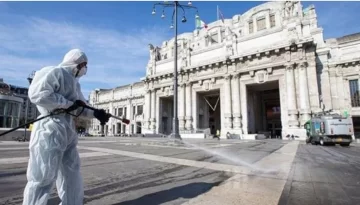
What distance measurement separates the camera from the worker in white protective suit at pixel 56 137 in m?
1.93

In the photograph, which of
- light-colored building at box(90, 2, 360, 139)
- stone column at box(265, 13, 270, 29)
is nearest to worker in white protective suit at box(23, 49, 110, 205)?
light-colored building at box(90, 2, 360, 139)

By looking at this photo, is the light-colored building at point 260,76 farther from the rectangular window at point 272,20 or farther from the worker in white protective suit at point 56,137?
the worker in white protective suit at point 56,137

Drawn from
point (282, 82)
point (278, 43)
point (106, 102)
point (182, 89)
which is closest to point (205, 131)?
point (182, 89)

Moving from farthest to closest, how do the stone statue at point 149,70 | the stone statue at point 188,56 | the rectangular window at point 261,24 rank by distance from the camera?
the stone statue at point 149,70
the stone statue at point 188,56
the rectangular window at point 261,24

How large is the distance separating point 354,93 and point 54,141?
36793 mm

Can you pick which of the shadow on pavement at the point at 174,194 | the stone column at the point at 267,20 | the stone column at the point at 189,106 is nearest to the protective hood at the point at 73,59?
the shadow on pavement at the point at 174,194

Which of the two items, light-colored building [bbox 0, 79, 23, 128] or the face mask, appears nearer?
the face mask

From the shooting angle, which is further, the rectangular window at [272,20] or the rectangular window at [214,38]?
the rectangular window at [214,38]

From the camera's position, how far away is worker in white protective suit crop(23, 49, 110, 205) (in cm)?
193

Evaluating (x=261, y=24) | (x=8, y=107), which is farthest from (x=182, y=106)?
(x=8, y=107)

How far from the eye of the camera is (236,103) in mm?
33438

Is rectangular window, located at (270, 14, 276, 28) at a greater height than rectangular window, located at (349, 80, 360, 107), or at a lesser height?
greater

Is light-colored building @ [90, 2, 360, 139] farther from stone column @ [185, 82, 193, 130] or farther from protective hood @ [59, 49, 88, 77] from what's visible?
protective hood @ [59, 49, 88, 77]

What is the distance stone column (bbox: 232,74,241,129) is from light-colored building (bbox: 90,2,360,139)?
3.6 inches
